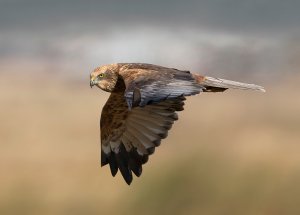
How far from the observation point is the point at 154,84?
13508 millimetres

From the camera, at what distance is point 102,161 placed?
54.9 feet

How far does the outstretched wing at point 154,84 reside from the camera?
12.8 m

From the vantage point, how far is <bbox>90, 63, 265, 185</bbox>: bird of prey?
15.0 metres

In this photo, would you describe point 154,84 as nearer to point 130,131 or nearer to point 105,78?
point 105,78

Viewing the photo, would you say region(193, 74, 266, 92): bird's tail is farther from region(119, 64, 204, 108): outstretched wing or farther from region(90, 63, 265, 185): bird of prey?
region(119, 64, 204, 108): outstretched wing

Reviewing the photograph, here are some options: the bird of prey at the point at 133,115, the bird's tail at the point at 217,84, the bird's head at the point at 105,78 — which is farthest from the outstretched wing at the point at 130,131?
the bird's tail at the point at 217,84

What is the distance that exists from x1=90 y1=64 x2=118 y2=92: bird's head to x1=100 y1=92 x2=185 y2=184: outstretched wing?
0.41 metres

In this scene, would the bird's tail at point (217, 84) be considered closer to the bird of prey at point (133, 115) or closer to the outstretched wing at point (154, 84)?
the bird of prey at point (133, 115)

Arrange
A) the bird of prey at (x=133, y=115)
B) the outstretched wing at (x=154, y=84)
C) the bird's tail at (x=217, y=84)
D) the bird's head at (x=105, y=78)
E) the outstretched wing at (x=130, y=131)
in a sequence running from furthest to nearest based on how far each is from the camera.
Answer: the outstretched wing at (x=130, y=131), the bird's head at (x=105, y=78), the bird's tail at (x=217, y=84), the bird of prey at (x=133, y=115), the outstretched wing at (x=154, y=84)

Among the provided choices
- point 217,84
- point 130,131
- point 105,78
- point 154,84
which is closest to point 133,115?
point 130,131

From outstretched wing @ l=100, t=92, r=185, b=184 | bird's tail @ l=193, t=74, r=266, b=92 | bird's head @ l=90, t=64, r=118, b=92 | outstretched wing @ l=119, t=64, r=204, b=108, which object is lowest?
outstretched wing @ l=100, t=92, r=185, b=184

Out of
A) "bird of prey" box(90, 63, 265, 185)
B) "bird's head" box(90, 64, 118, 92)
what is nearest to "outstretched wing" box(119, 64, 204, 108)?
"bird of prey" box(90, 63, 265, 185)

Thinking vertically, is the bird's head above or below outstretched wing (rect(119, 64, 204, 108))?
below

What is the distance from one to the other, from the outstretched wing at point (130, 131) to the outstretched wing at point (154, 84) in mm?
999
